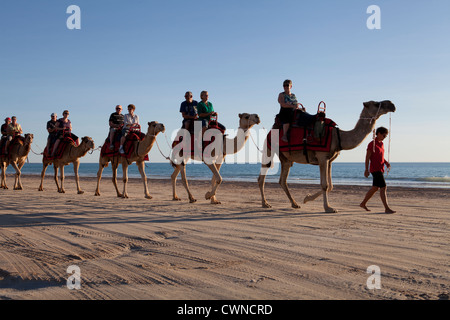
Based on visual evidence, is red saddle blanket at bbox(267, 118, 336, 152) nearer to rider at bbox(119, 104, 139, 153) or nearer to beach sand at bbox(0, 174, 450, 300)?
beach sand at bbox(0, 174, 450, 300)

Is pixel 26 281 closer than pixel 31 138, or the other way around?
pixel 26 281

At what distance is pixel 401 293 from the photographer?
4.20m

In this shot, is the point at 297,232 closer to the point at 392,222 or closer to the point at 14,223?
the point at 392,222

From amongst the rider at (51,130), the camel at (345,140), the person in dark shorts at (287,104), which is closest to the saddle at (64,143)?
the rider at (51,130)

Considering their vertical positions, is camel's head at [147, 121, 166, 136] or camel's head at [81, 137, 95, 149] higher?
camel's head at [147, 121, 166, 136]

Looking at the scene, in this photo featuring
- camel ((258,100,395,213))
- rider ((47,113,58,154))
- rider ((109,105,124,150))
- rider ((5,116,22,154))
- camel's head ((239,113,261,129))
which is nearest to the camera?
camel ((258,100,395,213))

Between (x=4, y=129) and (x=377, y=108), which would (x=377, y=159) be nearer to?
(x=377, y=108)

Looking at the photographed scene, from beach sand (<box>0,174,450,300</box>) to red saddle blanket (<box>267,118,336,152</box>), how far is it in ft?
6.34

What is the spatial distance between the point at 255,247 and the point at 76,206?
24.0 feet

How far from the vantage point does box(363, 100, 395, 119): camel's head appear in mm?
10297

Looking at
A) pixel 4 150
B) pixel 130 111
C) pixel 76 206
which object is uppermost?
pixel 130 111

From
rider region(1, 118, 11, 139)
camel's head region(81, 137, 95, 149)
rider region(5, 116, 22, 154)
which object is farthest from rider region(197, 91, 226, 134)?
rider region(1, 118, 11, 139)

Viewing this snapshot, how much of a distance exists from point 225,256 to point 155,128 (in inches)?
387

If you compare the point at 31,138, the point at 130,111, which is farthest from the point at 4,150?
the point at 130,111
